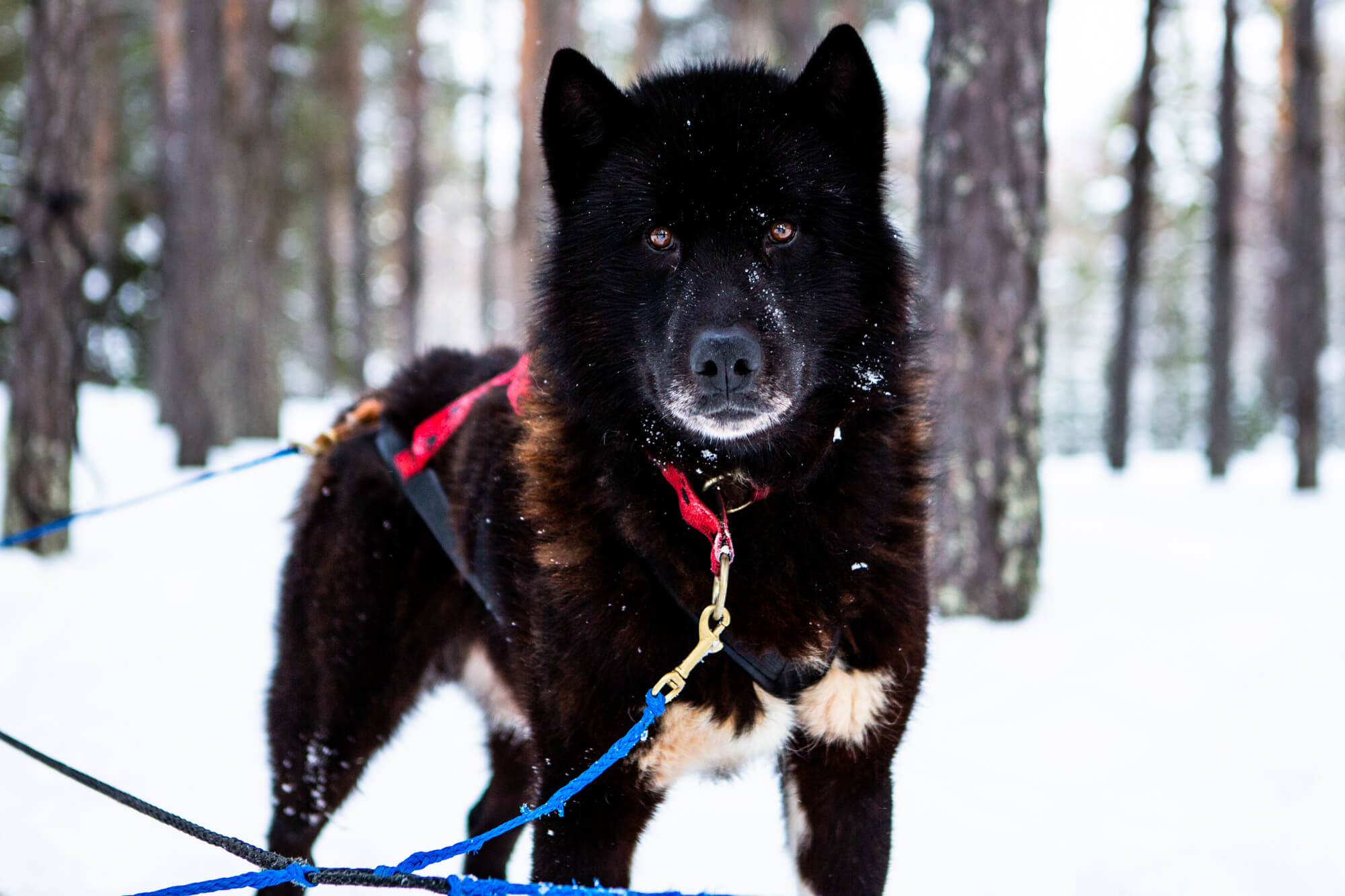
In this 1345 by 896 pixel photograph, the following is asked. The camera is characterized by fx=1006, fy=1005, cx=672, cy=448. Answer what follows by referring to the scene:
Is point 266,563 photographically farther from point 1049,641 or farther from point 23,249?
point 1049,641

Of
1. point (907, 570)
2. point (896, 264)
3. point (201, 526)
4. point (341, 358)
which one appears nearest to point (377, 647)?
point (907, 570)

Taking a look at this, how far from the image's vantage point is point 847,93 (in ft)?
7.64

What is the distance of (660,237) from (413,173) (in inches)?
703

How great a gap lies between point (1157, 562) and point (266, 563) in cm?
596

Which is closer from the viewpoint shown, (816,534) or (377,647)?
(816,534)

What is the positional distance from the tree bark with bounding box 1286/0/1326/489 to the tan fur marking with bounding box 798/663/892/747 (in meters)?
10.5

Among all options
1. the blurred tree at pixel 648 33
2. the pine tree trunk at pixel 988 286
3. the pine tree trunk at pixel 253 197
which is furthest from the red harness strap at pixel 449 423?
the blurred tree at pixel 648 33

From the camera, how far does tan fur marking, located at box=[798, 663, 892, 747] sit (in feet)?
7.14

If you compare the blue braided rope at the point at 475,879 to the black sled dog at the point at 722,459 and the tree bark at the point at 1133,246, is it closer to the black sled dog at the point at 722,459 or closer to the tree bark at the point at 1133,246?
the black sled dog at the point at 722,459

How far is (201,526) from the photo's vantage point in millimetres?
7863

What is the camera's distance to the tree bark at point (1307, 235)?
34.7 feet

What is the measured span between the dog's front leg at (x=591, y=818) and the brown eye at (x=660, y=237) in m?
1.01

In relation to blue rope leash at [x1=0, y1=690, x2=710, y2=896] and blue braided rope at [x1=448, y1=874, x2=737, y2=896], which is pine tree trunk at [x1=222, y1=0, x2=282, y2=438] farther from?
blue braided rope at [x1=448, y1=874, x2=737, y2=896]

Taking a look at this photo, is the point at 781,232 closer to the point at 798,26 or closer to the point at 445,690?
the point at 445,690
